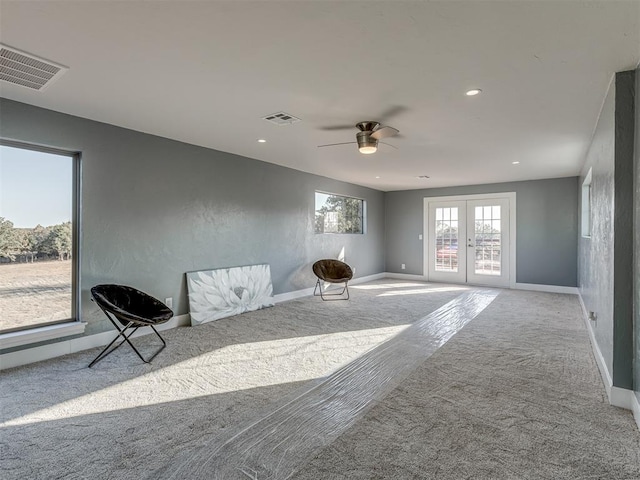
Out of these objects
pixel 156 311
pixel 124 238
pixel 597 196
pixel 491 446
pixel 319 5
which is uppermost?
pixel 319 5

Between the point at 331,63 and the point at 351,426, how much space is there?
2382 mm

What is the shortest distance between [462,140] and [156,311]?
4076 millimetres

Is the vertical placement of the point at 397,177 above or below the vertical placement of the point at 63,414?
above

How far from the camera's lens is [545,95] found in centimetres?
282

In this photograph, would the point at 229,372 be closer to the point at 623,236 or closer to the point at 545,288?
the point at 623,236

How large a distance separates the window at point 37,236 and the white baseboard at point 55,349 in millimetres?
239

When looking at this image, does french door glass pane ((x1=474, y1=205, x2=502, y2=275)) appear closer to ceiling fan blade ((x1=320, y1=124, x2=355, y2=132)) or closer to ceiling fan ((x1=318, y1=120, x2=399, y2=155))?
ceiling fan ((x1=318, y1=120, x2=399, y2=155))

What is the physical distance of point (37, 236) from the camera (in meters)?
3.29

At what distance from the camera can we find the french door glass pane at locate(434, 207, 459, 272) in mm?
8055

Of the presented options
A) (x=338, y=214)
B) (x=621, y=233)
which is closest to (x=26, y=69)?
(x=621, y=233)

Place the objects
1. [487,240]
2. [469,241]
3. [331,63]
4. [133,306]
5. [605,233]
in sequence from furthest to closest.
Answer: [469,241] → [487,240] → [133,306] → [605,233] → [331,63]

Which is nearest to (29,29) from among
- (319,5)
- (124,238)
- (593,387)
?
(319,5)

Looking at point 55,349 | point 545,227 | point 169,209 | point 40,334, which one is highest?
point 169,209

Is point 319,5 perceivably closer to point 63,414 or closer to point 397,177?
point 63,414
